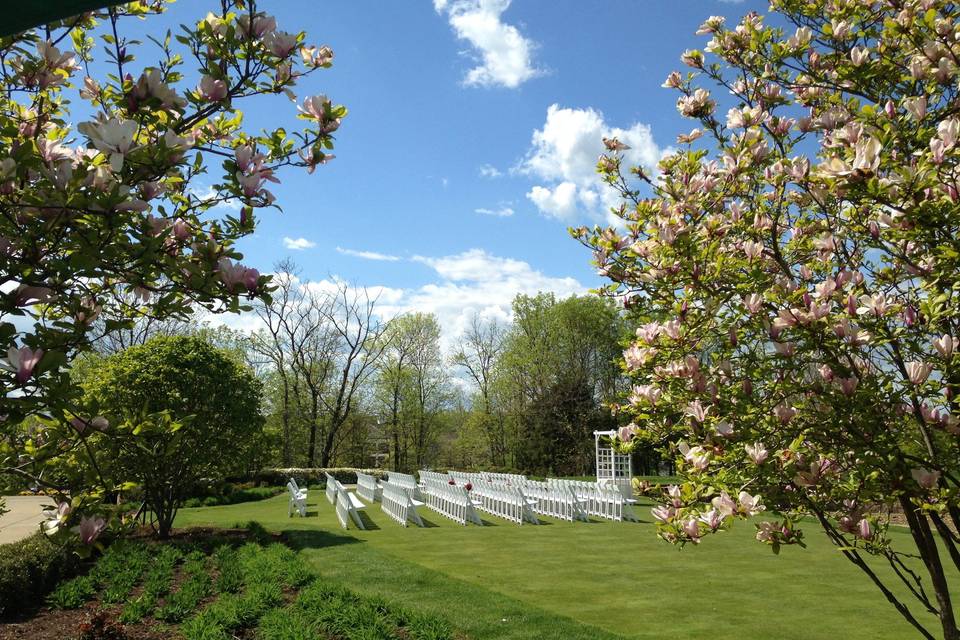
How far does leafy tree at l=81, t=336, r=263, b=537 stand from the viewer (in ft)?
39.2

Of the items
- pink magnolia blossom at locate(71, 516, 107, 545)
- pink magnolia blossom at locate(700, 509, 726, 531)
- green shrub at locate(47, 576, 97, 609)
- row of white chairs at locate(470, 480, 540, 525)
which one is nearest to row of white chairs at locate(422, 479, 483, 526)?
row of white chairs at locate(470, 480, 540, 525)

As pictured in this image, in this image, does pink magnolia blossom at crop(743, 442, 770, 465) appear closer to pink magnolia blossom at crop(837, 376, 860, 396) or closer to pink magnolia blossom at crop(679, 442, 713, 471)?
pink magnolia blossom at crop(679, 442, 713, 471)

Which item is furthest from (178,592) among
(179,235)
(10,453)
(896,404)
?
(896,404)

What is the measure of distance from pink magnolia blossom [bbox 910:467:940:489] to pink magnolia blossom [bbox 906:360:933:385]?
1.23 feet

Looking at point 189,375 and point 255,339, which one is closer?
point 189,375

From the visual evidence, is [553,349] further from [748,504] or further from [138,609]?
[748,504]

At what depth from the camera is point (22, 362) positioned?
1915 millimetres

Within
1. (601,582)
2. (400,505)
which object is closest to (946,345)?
(601,582)

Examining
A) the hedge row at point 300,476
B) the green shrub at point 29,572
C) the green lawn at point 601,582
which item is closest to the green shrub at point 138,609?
the green shrub at point 29,572

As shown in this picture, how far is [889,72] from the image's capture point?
10.6ft

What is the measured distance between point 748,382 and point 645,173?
5.73ft

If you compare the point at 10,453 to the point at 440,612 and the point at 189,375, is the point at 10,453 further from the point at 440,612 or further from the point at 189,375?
the point at 189,375

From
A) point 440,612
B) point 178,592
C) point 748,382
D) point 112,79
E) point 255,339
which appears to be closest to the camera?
point 112,79

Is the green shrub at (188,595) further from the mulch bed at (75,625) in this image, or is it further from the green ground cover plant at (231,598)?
the mulch bed at (75,625)
